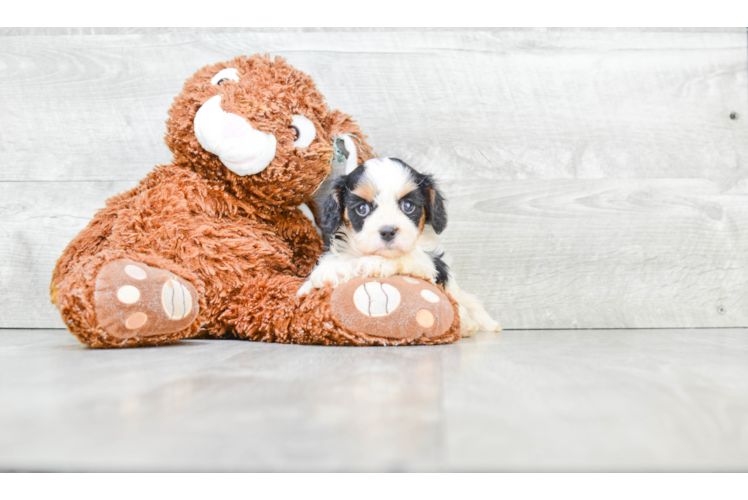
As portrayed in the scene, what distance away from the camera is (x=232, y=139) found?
1.55 meters

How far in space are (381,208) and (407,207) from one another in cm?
7

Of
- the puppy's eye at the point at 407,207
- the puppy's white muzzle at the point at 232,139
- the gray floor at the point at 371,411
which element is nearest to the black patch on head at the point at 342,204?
the puppy's eye at the point at 407,207

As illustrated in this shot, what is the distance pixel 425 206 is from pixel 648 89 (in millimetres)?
995

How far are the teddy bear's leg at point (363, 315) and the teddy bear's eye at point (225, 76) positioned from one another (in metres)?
0.60

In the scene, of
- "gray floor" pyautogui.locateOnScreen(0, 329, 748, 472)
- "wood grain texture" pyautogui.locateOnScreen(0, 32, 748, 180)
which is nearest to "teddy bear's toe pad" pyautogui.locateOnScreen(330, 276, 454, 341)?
"gray floor" pyautogui.locateOnScreen(0, 329, 748, 472)

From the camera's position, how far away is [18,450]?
638mm

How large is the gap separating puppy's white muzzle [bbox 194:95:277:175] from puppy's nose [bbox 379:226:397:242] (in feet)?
1.22

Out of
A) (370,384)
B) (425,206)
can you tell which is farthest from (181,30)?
(370,384)

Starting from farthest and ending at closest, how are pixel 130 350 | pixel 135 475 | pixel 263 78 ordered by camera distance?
pixel 263 78 < pixel 130 350 < pixel 135 475

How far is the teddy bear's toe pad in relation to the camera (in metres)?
1.38

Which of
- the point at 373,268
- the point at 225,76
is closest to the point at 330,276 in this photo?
the point at 373,268

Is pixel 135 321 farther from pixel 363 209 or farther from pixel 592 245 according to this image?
pixel 592 245

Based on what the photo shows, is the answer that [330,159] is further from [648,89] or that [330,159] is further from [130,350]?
[648,89]

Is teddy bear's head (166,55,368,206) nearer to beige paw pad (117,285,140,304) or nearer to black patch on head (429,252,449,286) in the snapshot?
black patch on head (429,252,449,286)
